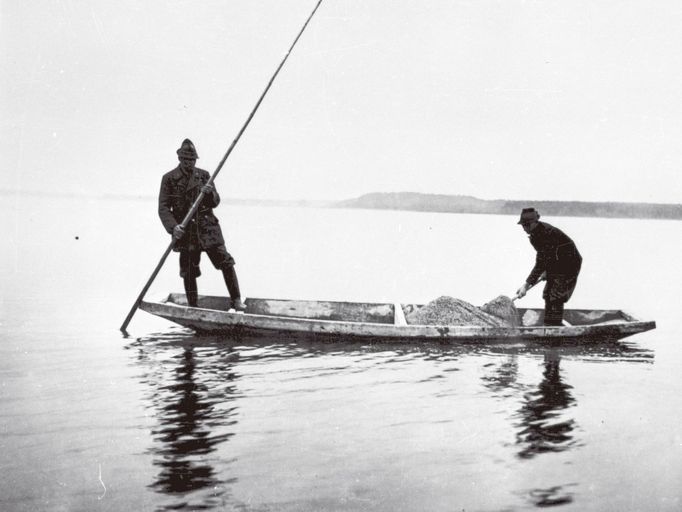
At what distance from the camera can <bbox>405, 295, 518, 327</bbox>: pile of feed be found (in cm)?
988

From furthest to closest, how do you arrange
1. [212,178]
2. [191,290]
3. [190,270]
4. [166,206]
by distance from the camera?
[191,290], [190,270], [166,206], [212,178]

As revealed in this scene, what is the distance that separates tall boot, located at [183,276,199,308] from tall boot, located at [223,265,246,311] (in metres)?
0.46

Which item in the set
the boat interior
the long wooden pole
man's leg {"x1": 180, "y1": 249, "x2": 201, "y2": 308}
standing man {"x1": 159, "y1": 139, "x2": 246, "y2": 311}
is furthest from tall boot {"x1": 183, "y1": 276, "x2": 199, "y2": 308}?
the boat interior

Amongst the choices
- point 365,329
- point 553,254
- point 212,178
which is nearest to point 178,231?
point 212,178

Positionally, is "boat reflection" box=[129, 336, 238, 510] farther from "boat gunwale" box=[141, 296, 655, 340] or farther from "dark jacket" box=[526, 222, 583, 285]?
"dark jacket" box=[526, 222, 583, 285]

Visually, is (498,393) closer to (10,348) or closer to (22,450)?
(22,450)

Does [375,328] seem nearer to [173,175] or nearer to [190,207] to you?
[190,207]

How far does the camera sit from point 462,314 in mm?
9914

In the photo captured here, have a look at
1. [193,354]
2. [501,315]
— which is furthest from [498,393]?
[193,354]

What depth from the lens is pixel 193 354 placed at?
9133 millimetres

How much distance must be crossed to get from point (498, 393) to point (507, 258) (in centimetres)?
2922

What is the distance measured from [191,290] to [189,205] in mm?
1284

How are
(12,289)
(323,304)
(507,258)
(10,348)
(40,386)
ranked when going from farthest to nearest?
(507,258) < (12,289) < (323,304) < (10,348) < (40,386)

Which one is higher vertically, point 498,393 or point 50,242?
point 50,242
